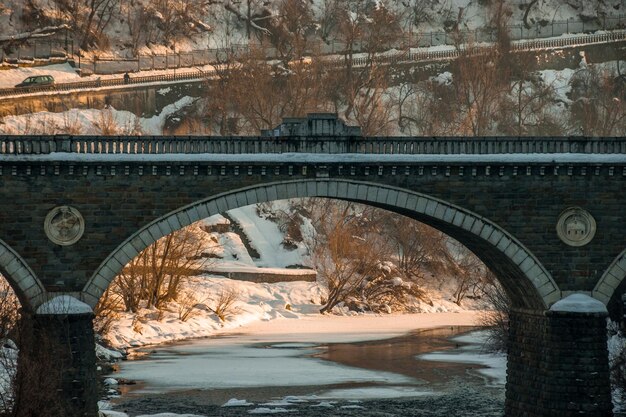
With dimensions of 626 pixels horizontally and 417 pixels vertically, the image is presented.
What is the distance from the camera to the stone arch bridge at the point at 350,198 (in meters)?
51.0

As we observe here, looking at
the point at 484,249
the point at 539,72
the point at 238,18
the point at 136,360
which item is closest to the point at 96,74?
the point at 238,18

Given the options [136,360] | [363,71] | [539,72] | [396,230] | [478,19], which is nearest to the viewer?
[136,360]

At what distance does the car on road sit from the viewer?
103 metres

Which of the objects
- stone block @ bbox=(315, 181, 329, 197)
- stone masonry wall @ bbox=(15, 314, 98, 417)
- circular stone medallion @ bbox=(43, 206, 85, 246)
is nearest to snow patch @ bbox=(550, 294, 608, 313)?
stone block @ bbox=(315, 181, 329, 197)

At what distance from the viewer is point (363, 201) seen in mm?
53719

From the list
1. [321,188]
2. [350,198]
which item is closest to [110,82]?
[350,198]

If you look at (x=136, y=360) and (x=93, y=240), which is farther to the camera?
(x=136, y=360)

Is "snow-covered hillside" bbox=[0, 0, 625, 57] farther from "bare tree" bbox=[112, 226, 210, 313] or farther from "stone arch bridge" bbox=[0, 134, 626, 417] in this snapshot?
"stone arch bridge" bbox=[0, 134, 626, 417]

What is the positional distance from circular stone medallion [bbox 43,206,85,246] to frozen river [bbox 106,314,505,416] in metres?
7.12

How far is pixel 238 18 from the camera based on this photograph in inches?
5005

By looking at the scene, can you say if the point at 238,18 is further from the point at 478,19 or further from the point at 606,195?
the point at 606,195

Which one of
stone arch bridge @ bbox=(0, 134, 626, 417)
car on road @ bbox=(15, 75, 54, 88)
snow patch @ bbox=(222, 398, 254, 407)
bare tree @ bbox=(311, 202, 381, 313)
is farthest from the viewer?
car on road @ bbox=(15, 75, 54, 88)

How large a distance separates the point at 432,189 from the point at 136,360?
72.4 ft

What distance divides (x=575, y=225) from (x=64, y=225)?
62.1 feet
